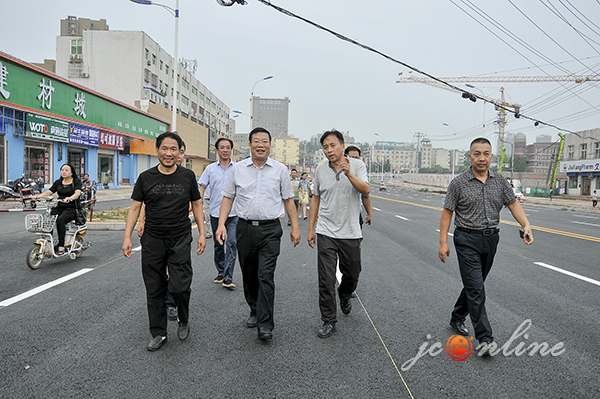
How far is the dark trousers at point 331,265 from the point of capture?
153 inches

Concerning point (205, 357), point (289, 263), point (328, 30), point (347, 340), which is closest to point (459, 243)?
point (347, 340)

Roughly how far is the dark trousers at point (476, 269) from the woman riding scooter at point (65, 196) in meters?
6.05

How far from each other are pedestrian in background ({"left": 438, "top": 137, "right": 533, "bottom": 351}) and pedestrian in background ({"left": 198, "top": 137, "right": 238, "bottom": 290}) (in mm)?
2797

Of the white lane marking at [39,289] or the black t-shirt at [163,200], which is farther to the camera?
the white lane marking at [39,289]

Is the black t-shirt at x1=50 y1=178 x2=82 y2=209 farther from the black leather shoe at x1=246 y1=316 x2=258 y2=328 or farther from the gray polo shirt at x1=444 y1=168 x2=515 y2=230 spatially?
the gray polo shirt at x1=444 y1=168 x2=515 y2=230

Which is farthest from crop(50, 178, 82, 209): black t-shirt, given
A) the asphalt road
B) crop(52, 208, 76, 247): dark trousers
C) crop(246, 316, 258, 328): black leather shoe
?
crop(246, 316, 258, 328): black leather shoe

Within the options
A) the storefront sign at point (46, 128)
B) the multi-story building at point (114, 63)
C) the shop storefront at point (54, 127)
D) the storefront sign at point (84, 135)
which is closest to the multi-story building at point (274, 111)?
the multi-story building at point (114, 63)

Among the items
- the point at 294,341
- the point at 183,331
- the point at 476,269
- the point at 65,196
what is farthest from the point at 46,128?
the point at 476,269

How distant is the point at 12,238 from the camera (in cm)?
927

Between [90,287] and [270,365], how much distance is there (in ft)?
11.2

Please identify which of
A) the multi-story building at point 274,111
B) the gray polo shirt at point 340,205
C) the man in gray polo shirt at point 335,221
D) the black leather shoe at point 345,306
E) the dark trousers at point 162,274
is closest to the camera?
the dark trousers at point 162,274

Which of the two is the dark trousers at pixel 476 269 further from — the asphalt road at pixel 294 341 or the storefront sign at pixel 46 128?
the storefront sign at pixel 46 128

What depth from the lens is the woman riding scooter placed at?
657 centimetres

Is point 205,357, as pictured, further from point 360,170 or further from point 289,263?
point 289,263
